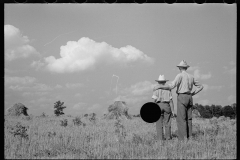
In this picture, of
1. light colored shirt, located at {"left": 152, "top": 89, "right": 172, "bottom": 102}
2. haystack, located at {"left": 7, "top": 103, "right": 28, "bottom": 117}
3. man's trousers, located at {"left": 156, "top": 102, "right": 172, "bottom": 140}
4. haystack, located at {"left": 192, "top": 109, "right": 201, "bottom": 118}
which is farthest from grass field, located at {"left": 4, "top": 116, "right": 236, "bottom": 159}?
haystack, located at {"left": 7, "top": 103, "right": 28, "bottom": 117}

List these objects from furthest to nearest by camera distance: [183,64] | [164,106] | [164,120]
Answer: [164,120], [164,106], [183,64]

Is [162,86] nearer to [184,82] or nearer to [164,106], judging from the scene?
[184,82]

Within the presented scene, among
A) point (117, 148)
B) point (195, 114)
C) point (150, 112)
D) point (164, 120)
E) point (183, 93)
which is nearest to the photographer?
point (150, 112)

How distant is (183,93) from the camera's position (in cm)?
866

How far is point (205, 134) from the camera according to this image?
9805 mm

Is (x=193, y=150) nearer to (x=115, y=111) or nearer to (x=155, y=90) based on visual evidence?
(x=155, y=90)

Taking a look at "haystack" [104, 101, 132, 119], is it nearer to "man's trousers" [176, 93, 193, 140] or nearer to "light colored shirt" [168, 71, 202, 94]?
"man's trousers" [176, 93, 193, 140]

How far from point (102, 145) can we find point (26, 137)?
9.09ft

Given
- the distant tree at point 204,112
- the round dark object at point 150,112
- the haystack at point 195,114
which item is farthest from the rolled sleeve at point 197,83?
the distant tree at point 204,112

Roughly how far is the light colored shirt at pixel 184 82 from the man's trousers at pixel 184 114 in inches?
8.6

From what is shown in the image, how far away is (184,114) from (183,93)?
655mm

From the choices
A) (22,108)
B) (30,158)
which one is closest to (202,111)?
(22,108)

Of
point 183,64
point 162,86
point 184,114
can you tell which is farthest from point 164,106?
point 183,64

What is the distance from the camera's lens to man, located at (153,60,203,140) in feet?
27.9
